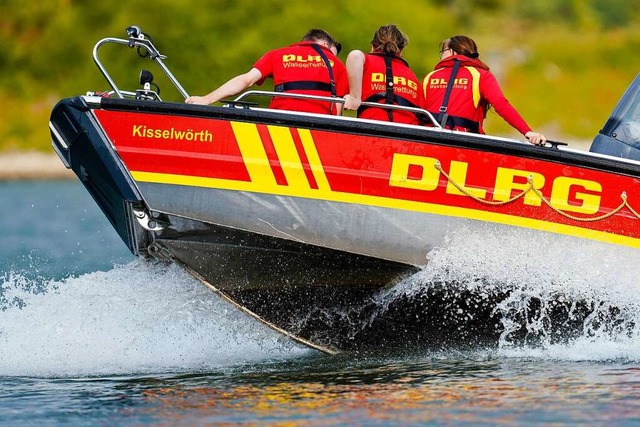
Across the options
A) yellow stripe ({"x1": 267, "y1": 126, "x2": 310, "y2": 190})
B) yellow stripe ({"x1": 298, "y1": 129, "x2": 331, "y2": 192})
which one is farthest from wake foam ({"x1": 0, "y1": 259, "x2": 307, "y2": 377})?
yellow stripe ({"x1": 298, "y1": 129, "x2": 331, "y2": 192})

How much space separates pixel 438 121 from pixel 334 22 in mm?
26140

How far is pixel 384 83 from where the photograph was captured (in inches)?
297

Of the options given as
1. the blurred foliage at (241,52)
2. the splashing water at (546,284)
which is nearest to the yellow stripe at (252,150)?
the splashing water at (546,284)

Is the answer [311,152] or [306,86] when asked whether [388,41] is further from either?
[311,152]

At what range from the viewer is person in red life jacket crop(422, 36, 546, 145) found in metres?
7.55

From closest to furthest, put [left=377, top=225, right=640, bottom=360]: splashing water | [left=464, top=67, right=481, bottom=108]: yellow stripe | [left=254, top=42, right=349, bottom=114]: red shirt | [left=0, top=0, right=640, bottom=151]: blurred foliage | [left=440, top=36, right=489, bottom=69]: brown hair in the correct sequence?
[left=377, top=225, right=640, bottom=360]: splashing water
[left=254, top=42, right=349, bottom=114]: red shirt
[left=464, top=67, right=481, bottom=108]: yellow stripe
[left=440, top=36, right=489, bottom=69]: brown hair
[left=0, top=0, right=640, bottom=151]: blurred foliage

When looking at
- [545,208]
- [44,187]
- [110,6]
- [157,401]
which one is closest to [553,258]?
[545,208]

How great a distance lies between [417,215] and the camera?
727 cm

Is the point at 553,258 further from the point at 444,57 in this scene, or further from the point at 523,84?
the point at 523,84

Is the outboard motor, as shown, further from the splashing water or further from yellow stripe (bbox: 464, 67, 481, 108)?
yellow stripe (bbox: 464, 67, 481, 108)

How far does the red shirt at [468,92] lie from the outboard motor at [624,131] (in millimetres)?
705

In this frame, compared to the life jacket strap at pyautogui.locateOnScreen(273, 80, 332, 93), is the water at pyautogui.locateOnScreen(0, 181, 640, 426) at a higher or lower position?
lower

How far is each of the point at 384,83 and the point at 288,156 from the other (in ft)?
2.64

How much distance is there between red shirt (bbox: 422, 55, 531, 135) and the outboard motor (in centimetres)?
71
